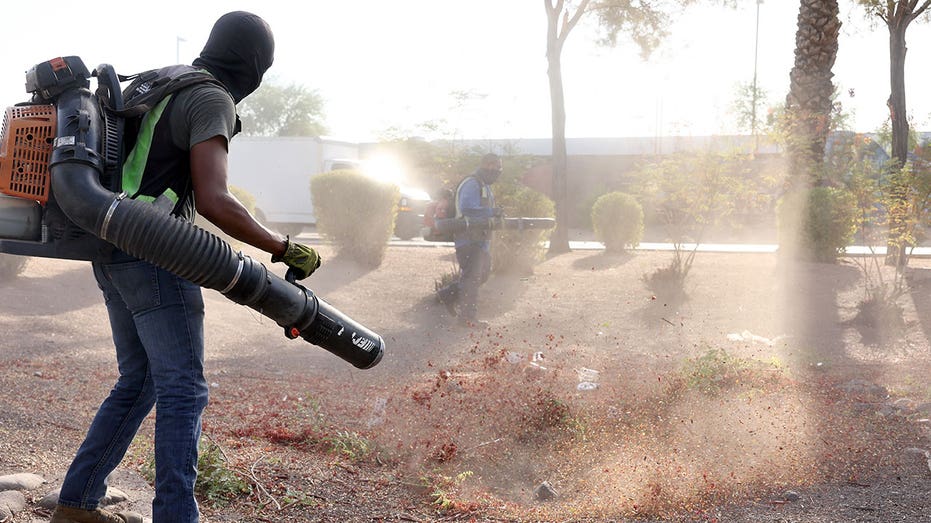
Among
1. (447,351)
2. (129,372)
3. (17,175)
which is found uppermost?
(17,175)

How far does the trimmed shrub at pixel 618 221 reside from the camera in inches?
612

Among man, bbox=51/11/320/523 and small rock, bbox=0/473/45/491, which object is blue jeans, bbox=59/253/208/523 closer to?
man, bbox=51/11/320/523

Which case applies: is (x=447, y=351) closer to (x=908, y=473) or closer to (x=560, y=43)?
(x=908, y=473)

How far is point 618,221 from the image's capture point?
1555cm

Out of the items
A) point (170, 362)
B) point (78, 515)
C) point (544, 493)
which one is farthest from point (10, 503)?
point (544, 493)

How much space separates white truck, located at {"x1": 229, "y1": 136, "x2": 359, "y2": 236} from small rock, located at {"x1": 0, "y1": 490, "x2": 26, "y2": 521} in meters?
20.5

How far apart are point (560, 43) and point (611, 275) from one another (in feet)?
17.2

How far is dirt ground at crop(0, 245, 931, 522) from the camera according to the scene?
4094 mm

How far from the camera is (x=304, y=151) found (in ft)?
79.8

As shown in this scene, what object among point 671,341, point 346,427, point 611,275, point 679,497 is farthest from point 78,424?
point 611,275

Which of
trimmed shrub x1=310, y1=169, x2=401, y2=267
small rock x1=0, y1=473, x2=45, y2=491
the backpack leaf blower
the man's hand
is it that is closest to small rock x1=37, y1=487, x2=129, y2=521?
small rock x1=0, y1=473, x2=45, y2=491

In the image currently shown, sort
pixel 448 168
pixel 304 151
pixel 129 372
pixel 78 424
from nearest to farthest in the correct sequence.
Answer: pixel 129 372, pixel 78 424, pixel 448 168, pixel 304 151

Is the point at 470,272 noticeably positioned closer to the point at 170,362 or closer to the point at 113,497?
the point at 113,497

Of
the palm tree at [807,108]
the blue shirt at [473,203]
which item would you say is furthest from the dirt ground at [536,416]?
the palm tree at [807,108]
